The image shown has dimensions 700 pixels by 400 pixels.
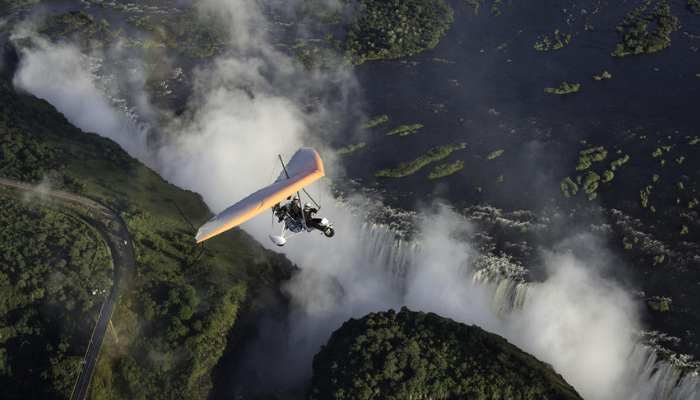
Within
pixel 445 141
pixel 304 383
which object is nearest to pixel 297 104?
pixel 445 141

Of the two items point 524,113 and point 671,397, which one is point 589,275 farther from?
point 524,113

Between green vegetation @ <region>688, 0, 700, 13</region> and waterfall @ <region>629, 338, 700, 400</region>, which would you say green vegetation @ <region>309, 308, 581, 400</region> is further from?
green vegetation @ <region>688, 0, 700, 13</region>

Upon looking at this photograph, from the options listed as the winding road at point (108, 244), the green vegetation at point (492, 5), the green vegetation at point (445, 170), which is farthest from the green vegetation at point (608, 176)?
the winding road at point (108, 244)

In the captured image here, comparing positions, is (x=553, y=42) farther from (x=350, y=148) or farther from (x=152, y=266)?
(x=152, y=266)

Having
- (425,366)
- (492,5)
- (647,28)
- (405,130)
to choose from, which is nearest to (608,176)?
(405,130)

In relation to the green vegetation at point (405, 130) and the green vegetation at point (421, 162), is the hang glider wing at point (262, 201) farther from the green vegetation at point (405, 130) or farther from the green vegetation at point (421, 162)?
the green vegetation at point (405, 130)

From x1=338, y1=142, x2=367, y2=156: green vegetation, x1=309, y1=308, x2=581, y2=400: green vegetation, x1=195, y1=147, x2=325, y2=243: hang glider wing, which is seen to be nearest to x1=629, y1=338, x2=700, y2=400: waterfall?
x1=309, y1=308, x2=581, y2=400: green vegetation
